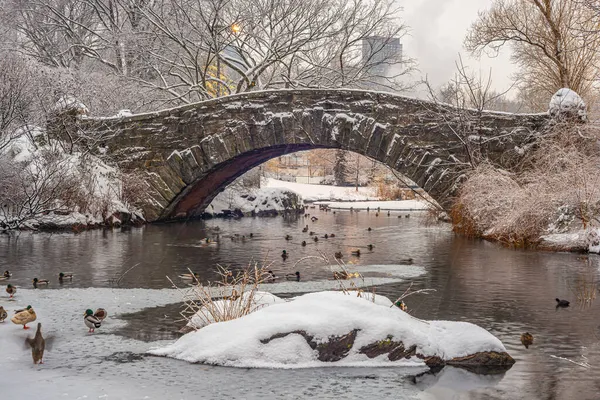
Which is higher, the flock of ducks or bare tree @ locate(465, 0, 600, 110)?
bare tree @ locate(465, 0, 600, 110)

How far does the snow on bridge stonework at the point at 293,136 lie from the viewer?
55.8 feet

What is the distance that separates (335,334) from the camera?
627 cm

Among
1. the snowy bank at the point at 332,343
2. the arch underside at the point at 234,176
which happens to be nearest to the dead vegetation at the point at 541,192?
the arch underside at the point at 234,176

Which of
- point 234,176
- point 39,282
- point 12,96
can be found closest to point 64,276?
point 39,282

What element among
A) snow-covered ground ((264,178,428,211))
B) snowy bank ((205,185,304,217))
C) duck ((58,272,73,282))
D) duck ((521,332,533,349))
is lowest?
duck ((521,332,533,349))

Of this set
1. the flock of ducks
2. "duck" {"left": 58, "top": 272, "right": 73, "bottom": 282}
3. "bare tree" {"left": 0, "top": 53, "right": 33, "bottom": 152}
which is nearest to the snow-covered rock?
"duck" {"left": 58, "top": 272, "right": 73, "bottom": 282}

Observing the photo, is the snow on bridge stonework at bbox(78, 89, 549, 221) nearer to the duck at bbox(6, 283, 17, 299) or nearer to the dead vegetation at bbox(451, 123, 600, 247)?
the dead vegetation at bbox(451, 123, 600, 247)

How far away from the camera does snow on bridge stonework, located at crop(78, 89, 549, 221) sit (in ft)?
55.8

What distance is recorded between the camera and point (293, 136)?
1908 centimetres

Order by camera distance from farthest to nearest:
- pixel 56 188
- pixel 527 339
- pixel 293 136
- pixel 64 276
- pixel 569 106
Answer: pixel 293 136 < pixel 56 188 < pixel 569 106 < pixel 64 276 < pixel 527 339

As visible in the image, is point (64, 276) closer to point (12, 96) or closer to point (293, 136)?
point (12, 96)

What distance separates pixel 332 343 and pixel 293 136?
13.2 metres

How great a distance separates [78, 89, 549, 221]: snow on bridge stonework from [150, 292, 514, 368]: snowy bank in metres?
11.1

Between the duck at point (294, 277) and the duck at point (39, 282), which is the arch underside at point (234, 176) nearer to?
the duck at point (294, 277)
